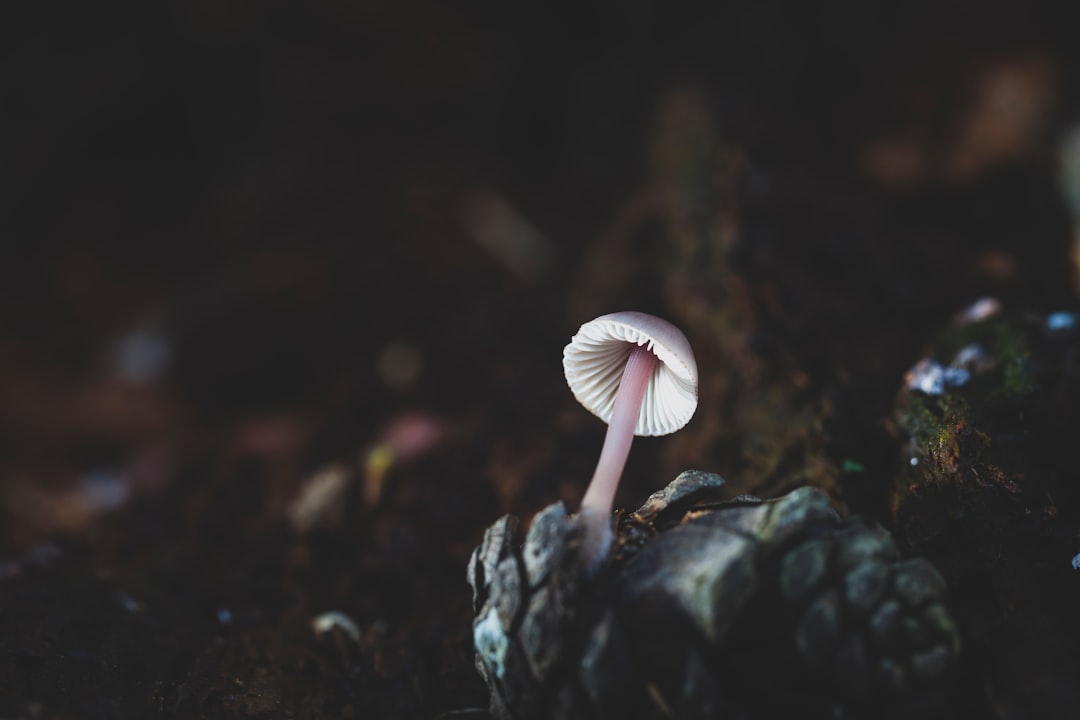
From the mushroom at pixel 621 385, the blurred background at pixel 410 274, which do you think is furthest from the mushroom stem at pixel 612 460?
the blurred background at pixel 410 274

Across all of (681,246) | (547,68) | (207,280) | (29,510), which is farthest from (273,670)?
(547,68)

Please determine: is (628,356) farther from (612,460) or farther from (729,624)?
(729,624)

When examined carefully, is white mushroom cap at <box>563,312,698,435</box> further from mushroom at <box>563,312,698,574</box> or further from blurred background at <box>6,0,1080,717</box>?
blurred background at <box>6,0,1080,717</box>

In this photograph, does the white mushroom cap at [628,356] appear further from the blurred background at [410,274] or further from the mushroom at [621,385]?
the blurred background at [410,274]

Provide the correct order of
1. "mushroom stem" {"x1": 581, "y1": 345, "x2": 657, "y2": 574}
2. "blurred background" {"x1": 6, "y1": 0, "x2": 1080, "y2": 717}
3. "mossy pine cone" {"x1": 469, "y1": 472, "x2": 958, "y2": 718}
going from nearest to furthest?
1. "mossy pine cone" {"x1": 469, "y1": 472, "x2": 958, "y2": 718}
2. "mushroom stem" {"x1": 581, "y1": 345, "x2": 657, "y2": 574}
3. "blurred background" {"x1": 6, "y1": 0, "x2": 1080, "y2": 717}

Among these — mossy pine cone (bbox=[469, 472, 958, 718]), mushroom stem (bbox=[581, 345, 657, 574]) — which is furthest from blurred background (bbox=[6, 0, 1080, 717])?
mushroom stem (bbox=[581, 345, 657, 574])
